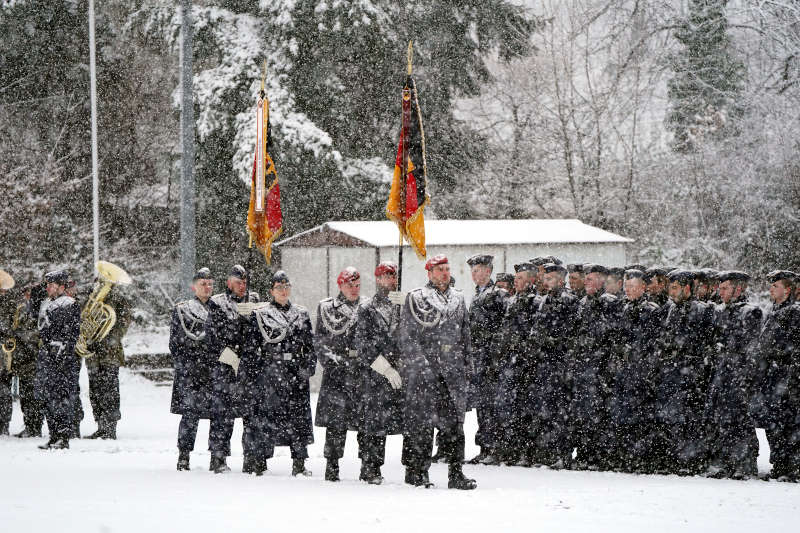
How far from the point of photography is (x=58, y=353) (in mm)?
12914

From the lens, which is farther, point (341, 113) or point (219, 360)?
point (341, 113)

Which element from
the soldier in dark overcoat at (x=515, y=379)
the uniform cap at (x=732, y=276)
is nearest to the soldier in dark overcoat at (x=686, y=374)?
the uniform cap at (x=732, y=276)

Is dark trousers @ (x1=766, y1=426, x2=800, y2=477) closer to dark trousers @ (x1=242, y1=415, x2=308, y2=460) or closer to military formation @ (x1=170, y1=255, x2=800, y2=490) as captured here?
military formation @ (x1=170, y1=255, x2=800, y2=490)

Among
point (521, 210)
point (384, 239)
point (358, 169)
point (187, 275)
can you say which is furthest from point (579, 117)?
point (187, 275)

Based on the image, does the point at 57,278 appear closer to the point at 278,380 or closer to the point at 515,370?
the point at 278,380

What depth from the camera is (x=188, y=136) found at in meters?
16.7

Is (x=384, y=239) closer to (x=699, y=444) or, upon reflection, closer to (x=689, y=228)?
(x=699, y=444)

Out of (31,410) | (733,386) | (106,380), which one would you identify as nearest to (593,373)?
(733,386)

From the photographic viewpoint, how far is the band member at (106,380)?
13383 millimetres

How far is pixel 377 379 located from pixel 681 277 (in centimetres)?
298

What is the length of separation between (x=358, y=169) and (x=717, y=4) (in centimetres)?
872

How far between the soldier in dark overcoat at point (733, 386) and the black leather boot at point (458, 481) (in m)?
2.36

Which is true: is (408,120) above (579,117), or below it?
below

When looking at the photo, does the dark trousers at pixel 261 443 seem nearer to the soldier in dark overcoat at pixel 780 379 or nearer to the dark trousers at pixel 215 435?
the dark trousers at pixel 215 435
